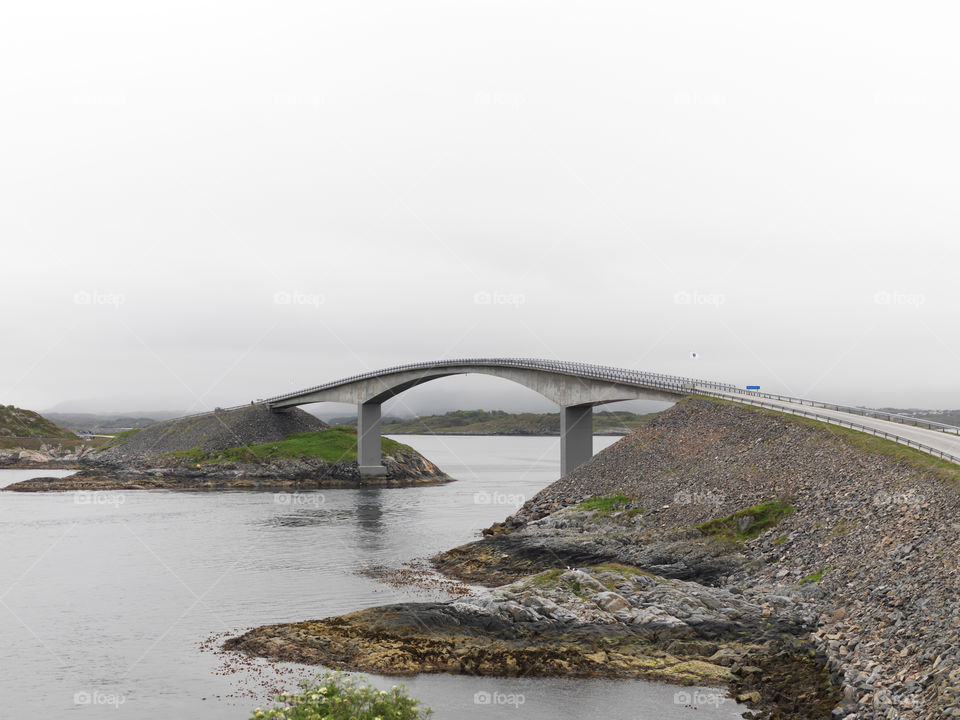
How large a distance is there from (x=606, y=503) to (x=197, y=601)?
27835mm

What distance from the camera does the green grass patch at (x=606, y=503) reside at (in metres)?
52.2

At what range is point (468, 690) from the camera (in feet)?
81.4

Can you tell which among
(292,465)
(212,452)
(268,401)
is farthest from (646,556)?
(268,401)

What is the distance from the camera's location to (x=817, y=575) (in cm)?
3303

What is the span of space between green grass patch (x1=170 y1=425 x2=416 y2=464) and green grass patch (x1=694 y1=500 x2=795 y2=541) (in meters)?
82.2

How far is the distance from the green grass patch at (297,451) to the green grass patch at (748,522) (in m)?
82.2

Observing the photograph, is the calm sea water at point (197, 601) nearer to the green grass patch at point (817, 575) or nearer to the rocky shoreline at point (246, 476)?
the green grass patch at point (817, 575)

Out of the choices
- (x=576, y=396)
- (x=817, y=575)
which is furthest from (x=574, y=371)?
(x=817, y=575)

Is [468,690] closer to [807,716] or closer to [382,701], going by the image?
[382,701]

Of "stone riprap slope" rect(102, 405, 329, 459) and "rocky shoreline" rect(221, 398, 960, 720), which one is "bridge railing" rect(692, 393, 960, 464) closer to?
"rocky shoreline" rect(221, 398, 960, 720)

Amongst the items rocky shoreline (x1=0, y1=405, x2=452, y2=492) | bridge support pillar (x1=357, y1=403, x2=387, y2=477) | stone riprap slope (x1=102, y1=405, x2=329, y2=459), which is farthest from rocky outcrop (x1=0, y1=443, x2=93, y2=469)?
bridge support pillar (x1=357, y1=403, x2=387, y2=477)

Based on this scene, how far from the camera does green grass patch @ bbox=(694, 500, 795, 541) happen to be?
1610 inches

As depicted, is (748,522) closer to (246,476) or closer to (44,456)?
(246,476)

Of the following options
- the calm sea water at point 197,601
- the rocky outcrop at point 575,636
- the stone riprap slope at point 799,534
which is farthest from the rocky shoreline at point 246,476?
the rocky outcrop at point 575,636
